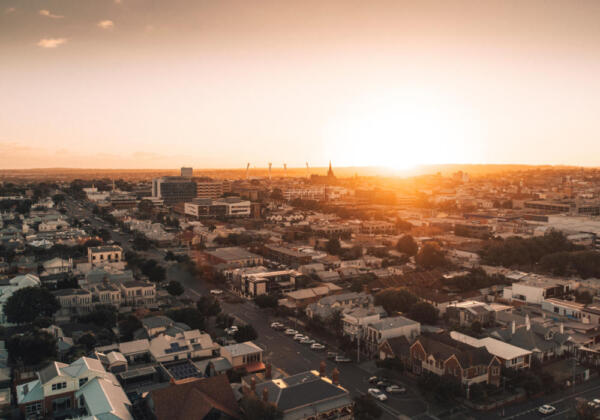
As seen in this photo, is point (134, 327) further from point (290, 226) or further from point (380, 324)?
point (290, 226)

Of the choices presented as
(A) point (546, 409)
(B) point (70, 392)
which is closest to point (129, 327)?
(B) point (70, 392)

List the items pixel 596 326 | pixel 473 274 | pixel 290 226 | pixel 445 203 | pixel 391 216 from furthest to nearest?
pixel 445 203
pixel 391 216
pixel 290 226
pixel 473 274
pixel 596 326

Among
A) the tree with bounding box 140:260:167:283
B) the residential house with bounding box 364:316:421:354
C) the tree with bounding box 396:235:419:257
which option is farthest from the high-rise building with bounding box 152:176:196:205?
the residential house with bounding box 364:316:421:354

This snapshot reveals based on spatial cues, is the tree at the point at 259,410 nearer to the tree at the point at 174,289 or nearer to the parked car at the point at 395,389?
the parked car at the point at 395,389

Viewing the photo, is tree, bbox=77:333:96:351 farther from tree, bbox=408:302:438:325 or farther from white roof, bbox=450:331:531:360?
white roof, bbox=450:331:531:360

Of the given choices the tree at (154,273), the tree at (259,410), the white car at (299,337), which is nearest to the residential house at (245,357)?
the white car at (299,337)

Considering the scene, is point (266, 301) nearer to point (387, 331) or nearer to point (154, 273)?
point (387, 331)

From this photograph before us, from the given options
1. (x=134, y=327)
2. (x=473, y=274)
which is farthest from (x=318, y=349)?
(x=473, y=274)
